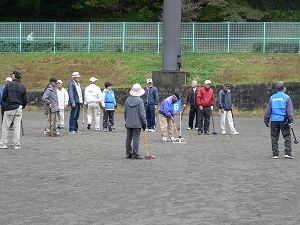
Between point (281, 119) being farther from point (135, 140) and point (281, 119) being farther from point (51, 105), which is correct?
point (51, 105)

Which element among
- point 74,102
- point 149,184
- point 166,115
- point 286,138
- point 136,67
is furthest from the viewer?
point 136,67

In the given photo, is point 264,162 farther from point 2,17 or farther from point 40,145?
point 2,17

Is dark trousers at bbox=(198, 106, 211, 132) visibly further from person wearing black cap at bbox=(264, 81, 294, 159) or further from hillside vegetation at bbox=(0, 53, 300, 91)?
hillside vegetation at bbox=(0, 53, 300, 91)

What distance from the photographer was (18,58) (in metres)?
45.7

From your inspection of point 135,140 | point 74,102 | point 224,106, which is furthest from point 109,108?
point 135,140

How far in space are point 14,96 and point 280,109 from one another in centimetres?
675

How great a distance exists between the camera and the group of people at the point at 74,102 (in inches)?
928

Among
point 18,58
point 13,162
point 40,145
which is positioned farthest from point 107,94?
point 18,58

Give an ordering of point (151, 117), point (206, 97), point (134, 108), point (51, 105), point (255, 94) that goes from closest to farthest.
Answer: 1. point (134, 108)
2. point (51, 105)
3. point (206, 97)
4. point (151, 117)
5. point (255, 94)

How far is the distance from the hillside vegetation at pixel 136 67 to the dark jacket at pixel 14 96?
2121cm

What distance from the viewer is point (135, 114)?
1734cm

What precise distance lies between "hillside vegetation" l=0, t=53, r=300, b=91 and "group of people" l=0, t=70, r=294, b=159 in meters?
12.1

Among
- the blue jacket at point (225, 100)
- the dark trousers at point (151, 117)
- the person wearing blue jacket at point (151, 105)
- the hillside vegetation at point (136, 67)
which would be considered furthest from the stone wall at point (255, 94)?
the blue jacket at point (225, 100)

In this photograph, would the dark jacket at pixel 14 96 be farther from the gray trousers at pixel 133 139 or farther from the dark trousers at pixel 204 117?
the dark trousers at pixel 204 117
